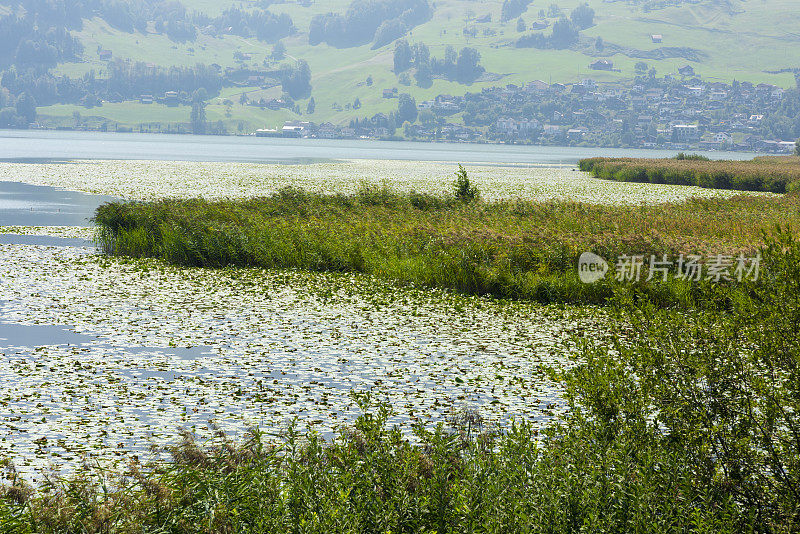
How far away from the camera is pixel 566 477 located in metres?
7.87

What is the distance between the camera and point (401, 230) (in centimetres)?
2902

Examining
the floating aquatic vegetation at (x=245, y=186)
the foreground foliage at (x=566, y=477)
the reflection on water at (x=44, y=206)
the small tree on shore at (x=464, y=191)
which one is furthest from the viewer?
the floating aquatic vegetation at (x=245, y=186)

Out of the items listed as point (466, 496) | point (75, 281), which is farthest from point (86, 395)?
point (75, 281)

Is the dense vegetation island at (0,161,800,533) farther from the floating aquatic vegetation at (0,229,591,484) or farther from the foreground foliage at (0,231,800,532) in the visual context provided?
the floating aquatic vegetation at (0,229,591,484)

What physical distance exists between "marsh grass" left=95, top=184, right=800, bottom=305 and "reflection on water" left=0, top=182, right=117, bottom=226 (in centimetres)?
1029

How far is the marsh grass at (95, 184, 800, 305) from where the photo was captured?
2347cm

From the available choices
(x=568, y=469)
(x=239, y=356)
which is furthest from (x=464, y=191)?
(x=568, y=469)

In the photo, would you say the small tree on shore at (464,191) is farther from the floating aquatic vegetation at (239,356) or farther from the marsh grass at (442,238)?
the floating aquatic vegetation at (239,356)

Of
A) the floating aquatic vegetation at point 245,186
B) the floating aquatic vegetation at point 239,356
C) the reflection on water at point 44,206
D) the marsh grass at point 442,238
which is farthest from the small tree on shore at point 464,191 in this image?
the reflection on water at point 44,206

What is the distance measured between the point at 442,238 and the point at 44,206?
30642 millimetres

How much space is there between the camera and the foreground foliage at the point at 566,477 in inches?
292

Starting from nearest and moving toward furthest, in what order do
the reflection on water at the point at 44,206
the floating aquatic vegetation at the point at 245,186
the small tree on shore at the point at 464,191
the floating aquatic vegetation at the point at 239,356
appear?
the floating aquatic vegetation at the point at 239,356, the reflection on water at the point at 44,206, the small tree on shore at the point at 464,191, the floating aquatic vegetation at the point at 245,186

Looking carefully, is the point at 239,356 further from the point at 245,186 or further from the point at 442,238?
Answer: the point at 245,186

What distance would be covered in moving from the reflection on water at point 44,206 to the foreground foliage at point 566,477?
3219cm
